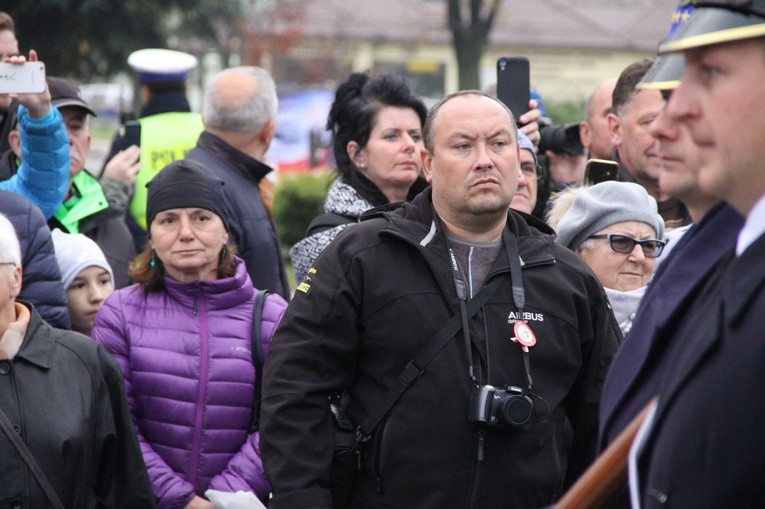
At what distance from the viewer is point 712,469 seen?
198cm

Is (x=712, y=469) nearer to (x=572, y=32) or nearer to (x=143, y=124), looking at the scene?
(x=143, y=124)

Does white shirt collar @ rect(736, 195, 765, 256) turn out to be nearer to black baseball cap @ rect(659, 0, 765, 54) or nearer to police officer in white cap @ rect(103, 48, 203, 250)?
black baseball cap @ rect(659, 0, 765, 54)

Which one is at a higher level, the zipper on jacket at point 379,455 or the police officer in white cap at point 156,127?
the police officer in white cap at point 156,127

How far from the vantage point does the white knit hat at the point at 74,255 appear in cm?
510

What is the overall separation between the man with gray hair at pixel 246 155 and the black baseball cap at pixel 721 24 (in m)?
3.70

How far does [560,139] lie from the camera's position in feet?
20.1

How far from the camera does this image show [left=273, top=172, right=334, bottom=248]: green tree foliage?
54.0 feet

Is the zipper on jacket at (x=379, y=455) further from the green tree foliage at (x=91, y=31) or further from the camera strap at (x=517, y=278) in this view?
the green tree foliage at (x=91, y=31)

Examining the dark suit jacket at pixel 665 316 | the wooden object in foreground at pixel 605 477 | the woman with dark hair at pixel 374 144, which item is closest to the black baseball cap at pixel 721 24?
the dark suit jacket at pixel 665 316

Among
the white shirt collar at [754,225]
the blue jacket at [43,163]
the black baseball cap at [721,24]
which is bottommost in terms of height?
the blue jacket at [43,163]

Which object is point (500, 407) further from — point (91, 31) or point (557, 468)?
point (91, 31)

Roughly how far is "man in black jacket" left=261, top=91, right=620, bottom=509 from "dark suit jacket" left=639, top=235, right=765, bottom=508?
4.73 feet

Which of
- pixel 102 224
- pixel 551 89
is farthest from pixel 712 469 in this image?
pixel 551 89

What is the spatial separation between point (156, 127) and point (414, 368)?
3.89 metres
